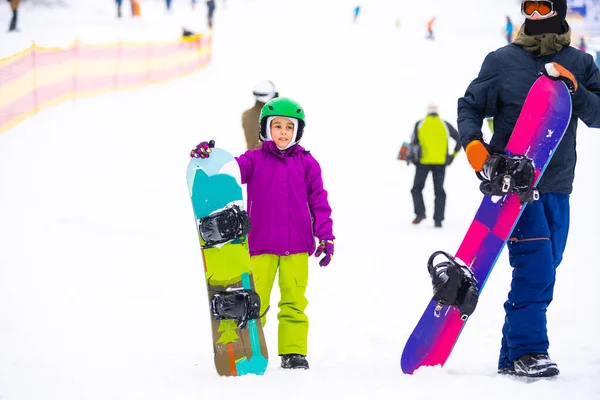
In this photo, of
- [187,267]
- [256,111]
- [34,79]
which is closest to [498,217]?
[187,267]

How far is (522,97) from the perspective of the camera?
405 cm

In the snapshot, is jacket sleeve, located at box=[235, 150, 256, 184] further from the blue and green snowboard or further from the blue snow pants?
the blue snow pants

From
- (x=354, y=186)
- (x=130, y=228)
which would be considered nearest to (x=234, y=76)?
(x=354, y=186)

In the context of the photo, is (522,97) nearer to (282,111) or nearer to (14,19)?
(282,111)

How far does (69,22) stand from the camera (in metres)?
33.5

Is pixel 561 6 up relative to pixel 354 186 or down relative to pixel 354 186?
up

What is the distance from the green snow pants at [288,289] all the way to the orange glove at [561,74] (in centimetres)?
163

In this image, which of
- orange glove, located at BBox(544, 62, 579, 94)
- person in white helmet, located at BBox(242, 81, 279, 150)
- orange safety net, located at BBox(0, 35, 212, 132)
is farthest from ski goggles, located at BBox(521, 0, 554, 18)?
orange safety net, located at BBox(0, 35, 212, 132)

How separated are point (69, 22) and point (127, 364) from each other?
3165 centimetres

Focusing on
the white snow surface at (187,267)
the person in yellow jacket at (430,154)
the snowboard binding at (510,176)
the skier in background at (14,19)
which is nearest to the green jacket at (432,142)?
the person in yellow jacket at (430,154)

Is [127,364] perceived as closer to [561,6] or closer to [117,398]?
[117,398]

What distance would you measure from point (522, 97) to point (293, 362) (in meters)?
1.89

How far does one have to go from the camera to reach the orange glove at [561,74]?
3.86 meters

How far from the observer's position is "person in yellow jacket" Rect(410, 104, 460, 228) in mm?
10836
